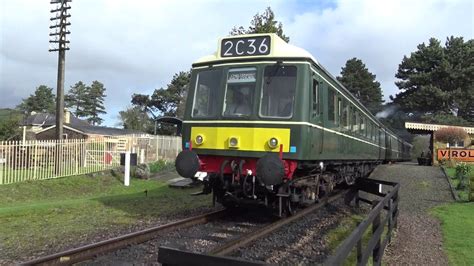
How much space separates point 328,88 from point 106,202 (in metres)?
6.47

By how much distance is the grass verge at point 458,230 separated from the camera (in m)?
7.65

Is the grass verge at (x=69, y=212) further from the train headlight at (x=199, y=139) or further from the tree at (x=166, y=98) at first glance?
the tree at (x=166, y=98)

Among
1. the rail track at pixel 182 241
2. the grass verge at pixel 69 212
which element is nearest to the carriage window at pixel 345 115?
the rail track at pixel 182 241

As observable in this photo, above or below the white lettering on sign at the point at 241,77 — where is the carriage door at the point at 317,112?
below

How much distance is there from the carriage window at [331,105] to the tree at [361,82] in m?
64.2

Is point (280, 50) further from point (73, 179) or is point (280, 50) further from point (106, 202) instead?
point (73, 179)

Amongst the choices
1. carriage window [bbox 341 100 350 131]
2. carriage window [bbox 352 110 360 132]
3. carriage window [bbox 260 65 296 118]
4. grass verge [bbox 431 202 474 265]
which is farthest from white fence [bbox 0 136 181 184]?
grass verge [bbox 431 202 474 265]

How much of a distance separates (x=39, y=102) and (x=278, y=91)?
10877 cm

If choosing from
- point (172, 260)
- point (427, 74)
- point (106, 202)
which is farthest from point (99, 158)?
point (427, 74)

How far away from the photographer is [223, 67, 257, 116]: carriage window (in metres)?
9.09

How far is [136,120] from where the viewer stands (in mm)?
83312

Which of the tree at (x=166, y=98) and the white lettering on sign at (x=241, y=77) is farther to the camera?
the tree at (x=166, y=98)

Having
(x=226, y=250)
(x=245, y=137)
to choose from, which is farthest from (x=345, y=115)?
(x=226, y=250)

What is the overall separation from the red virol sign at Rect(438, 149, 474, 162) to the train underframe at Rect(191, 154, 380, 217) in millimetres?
23315
